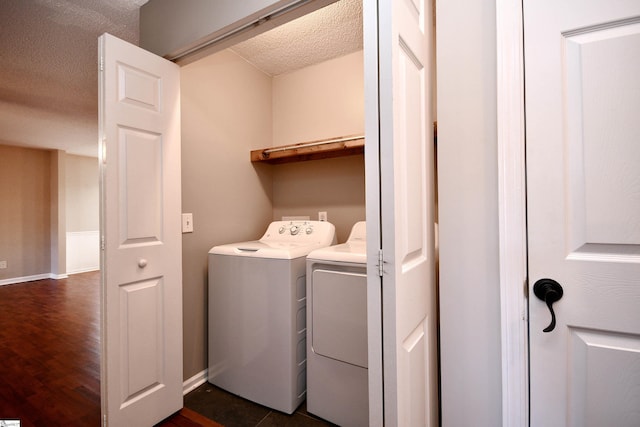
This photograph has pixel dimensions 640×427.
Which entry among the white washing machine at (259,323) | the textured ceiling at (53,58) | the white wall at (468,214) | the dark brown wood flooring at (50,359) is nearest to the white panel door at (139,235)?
the white washing machine at (259,323)

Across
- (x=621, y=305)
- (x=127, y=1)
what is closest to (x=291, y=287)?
(x=621, y=305)

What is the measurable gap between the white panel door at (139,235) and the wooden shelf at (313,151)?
0.82 m

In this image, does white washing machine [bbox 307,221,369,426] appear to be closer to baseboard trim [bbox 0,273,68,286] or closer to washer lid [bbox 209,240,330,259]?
washer lid [bbox 209,240,330,259]

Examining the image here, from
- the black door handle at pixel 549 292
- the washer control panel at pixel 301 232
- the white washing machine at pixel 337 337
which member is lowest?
the white washing machine at pixel 337 337

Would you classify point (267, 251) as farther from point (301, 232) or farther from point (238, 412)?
point (238, 412)

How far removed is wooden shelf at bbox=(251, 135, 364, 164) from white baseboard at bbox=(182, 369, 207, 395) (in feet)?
5.45

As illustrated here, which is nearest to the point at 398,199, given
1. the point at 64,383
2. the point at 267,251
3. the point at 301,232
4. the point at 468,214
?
the point at 468,214

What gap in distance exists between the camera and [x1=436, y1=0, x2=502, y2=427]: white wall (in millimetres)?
977

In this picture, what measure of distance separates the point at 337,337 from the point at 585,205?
118 centimetres

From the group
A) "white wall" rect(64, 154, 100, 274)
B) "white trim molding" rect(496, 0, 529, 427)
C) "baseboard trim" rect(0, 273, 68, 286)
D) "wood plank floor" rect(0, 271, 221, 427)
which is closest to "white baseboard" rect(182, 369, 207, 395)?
"wood plank floor" rect(0, 271, 221, 427)

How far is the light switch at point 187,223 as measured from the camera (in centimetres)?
188

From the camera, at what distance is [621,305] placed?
2.63 feet

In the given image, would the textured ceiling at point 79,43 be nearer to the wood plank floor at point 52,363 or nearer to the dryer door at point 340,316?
the dryer door at point 340,316

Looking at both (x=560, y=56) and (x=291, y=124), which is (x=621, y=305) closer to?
(x=560, y=56)
